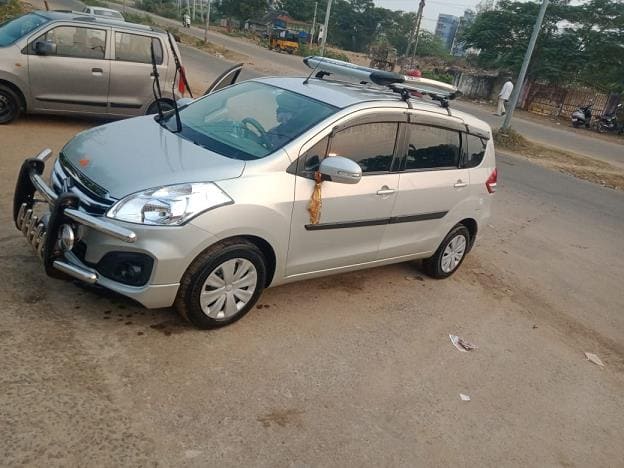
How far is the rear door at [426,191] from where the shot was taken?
14.8 ft

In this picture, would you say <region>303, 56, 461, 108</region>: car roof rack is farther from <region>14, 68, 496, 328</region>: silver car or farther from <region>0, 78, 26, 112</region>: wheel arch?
<region>0, 78, 26, 112</region>: wheel arch

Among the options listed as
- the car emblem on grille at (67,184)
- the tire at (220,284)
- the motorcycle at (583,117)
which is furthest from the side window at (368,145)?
the motorcycle at (583,117)

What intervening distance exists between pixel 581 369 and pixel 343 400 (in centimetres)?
222

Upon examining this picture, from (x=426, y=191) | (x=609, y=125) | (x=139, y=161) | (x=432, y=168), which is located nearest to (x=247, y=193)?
(x=139, y=161)

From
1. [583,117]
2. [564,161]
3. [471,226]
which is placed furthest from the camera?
[583,117]

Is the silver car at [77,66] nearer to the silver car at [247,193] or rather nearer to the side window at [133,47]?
the side window at [133,47]

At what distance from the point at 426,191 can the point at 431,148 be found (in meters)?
0.40

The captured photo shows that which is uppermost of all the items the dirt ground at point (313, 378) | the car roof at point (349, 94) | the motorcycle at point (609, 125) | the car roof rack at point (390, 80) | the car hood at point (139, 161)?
the car roof rack at point (390, 80)

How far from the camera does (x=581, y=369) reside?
4.30 meters

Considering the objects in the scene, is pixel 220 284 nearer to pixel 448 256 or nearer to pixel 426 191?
pixel 426 191

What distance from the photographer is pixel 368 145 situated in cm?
420

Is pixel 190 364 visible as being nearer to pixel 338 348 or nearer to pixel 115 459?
pixel 115 459

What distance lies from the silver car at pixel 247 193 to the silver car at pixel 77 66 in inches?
156

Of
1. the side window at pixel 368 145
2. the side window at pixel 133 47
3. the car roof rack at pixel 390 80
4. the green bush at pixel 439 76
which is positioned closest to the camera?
the side window at pixel 368 145
